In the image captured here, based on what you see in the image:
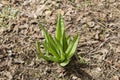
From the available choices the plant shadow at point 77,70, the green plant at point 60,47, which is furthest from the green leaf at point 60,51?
the plant shadow at point 77,70

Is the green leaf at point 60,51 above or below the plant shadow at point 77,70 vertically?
above

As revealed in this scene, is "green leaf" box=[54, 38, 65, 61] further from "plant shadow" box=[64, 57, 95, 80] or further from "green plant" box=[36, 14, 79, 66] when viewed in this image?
"plant shadow" box=[64, 57, 95, 80]

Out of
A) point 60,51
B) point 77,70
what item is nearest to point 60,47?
point 60,51

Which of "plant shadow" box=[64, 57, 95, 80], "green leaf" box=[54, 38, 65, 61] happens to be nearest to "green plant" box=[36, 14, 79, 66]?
"green leaf" box=[54, 38, 65, 61]

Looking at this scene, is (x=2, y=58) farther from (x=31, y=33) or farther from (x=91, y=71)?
(x=91, y=71)

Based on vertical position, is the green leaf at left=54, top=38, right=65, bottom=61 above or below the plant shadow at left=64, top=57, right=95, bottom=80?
above

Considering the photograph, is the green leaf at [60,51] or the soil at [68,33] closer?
the green leaf at [60,51]

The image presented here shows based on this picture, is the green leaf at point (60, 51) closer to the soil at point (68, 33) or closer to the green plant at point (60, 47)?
the green plant at point (60, 47)

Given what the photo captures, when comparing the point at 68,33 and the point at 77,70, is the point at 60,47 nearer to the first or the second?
the point at 77,70
